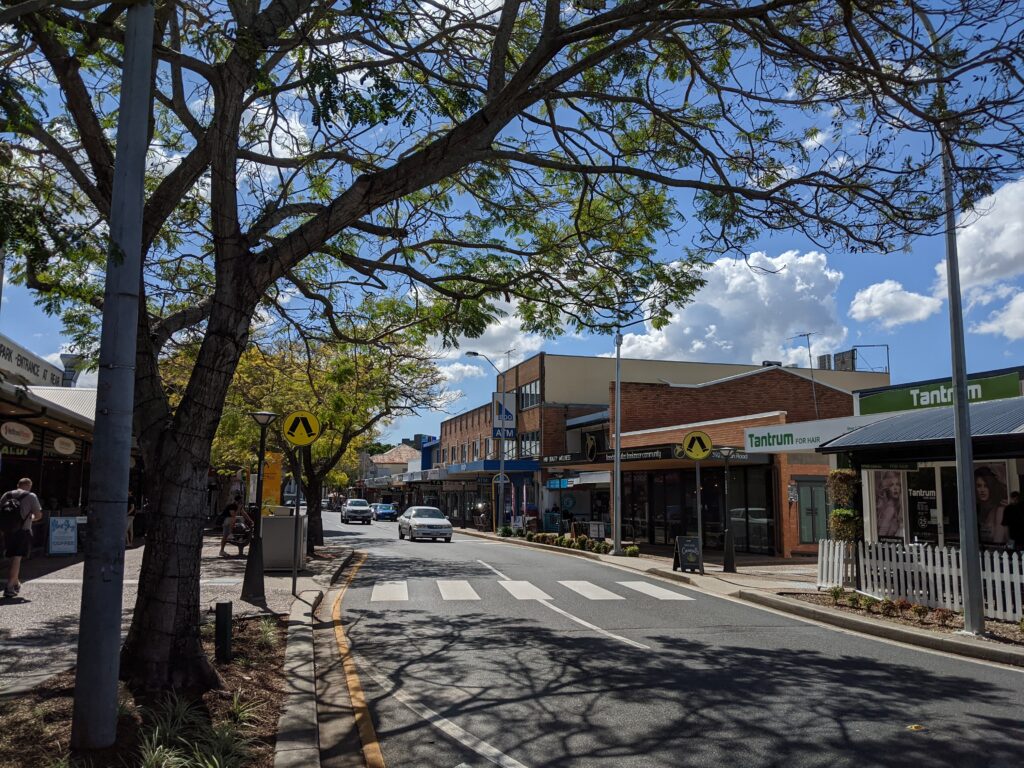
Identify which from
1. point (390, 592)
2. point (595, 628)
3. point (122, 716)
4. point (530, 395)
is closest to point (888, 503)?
point (595, 628)

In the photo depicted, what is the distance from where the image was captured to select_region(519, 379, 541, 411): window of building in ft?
147

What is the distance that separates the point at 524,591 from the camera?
1492 centimetres

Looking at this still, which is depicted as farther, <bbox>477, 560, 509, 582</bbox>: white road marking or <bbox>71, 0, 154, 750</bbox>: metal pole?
<bbox>477, 560, 509, 582</bbox>: white road marking

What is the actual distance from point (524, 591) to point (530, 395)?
104 feet

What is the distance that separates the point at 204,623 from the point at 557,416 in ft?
115

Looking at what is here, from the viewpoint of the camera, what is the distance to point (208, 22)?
9.97m

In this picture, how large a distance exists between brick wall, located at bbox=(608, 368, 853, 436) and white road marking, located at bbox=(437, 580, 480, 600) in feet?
64.8

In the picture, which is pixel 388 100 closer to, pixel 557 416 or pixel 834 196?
pixel 834 196

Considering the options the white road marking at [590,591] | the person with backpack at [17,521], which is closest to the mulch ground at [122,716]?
the person with backpack at [17,521]

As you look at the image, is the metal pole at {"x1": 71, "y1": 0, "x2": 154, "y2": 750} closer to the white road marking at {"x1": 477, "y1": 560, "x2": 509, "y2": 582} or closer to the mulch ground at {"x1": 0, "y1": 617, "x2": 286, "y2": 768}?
the mulch ground at {"x1": 0, "y1": 617, "x2": 286, "y2": 768}


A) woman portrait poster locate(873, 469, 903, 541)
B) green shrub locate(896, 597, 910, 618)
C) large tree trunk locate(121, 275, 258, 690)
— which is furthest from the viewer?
woman portrait poster locate(873, 469, 903, 541)

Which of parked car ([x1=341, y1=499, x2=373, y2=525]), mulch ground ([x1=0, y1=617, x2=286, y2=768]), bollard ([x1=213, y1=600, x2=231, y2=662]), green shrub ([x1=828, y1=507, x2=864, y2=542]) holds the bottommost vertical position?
parked car ([x1=341, y1=499, x2=373, y2=525])

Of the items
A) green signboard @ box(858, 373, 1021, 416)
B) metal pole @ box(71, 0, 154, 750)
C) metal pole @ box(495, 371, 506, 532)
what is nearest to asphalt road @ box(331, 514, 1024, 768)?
metal pole @ box(71, 0, 154, 750)

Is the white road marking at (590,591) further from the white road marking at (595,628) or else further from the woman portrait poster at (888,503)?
the woman portrait poster at (888,503)
